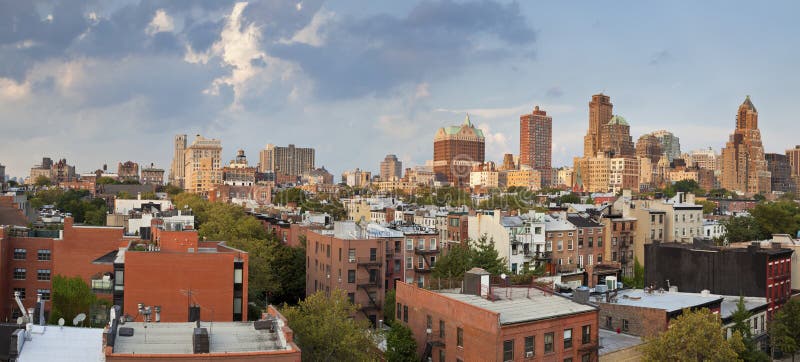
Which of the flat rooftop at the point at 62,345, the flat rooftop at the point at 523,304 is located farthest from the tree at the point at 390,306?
the flat rooftop at the point at 62,345

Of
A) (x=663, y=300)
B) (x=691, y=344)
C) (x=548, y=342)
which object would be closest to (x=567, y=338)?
(x=548, y=342)

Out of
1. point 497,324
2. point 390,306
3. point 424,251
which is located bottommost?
point 390,306

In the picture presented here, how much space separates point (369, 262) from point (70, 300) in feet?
90.8

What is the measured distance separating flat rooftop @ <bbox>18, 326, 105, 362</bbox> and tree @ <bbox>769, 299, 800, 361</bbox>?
5074cm

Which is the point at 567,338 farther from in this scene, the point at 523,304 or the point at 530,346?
the point at 523,304

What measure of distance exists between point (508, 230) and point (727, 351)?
140 feet

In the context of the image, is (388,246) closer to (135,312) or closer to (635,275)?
(135,312)

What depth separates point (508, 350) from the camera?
38.8m

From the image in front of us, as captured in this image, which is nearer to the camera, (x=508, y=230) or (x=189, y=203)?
(x=508, y=230)

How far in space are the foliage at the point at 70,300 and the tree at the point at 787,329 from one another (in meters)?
54.3

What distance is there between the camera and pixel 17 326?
1239 inches

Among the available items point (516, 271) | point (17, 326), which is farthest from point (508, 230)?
point (17, 326)

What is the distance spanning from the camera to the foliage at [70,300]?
54.8 metres

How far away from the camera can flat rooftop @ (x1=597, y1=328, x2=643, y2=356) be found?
45.2 m
